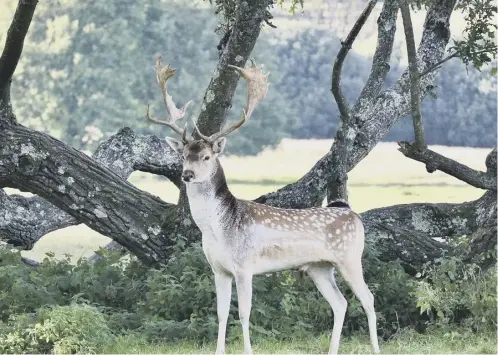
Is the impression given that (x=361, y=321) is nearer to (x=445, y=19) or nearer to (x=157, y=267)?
(x=157, y=267)

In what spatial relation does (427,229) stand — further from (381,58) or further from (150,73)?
(150,73)

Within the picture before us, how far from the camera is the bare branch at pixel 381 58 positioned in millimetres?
8906

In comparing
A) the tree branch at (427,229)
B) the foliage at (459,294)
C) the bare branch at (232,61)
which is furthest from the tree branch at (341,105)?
the foliage at (459,294)

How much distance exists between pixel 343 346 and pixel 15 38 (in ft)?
11.1

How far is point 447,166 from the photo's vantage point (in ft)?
26.6

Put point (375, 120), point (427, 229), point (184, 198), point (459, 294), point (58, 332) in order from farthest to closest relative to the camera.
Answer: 1. point (375, 120)
2. point (427, 229)
3. point (184, 198)
4. point (459, 294)
5. point (58, 332)

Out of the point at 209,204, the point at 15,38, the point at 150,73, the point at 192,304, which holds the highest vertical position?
the point at 150,73

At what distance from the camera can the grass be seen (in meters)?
6.79

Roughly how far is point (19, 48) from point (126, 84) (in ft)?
43.7

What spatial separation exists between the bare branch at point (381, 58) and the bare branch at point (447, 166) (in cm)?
93

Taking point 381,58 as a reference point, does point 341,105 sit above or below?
below

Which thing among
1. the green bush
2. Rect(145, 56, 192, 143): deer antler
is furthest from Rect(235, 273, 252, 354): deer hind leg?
the green bush

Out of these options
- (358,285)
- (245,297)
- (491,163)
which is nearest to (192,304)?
(245,297)

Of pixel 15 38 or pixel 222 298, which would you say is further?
pixel 15 38
